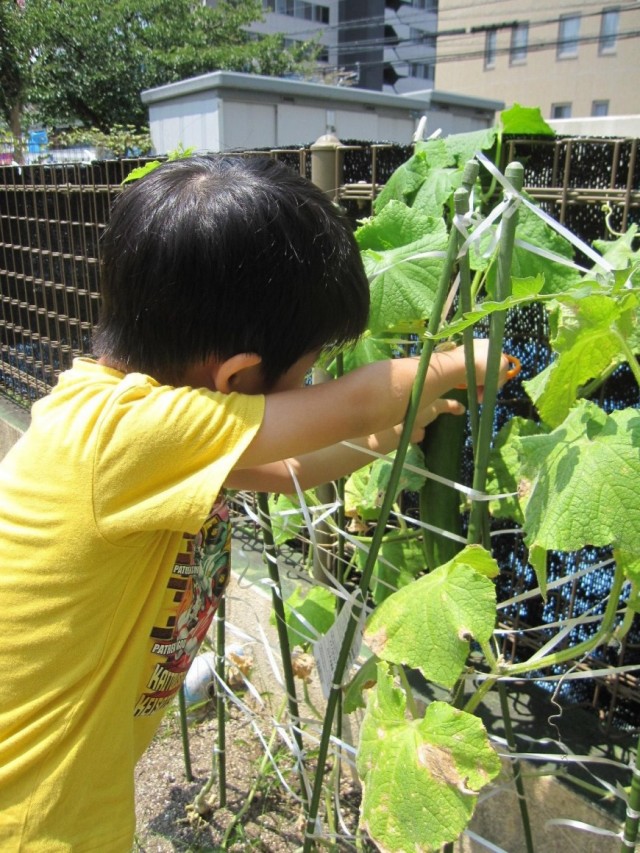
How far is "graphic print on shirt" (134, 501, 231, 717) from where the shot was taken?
1.19m

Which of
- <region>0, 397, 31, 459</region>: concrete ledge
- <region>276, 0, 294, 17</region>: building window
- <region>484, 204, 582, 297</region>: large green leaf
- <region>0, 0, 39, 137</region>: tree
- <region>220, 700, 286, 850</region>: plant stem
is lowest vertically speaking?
<region>220, 700, 286, 850</region>: plant stem

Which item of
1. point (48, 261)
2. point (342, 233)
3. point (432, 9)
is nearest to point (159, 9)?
point (48, 261)

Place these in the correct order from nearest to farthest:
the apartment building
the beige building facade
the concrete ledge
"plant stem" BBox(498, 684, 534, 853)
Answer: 1. "plant stem" BBox(498, 684, 534, 853)
2. the concrete ledge
3. the beige building facade
4. the apartment building

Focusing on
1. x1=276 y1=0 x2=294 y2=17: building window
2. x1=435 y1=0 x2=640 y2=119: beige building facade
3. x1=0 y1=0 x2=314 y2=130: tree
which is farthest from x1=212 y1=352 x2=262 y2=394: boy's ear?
x1=276 y1=0 x2=294 y2=17: building window

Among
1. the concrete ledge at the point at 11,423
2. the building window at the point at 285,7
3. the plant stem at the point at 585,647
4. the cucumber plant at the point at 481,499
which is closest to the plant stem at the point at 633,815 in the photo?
the cucumber plant at the point at 481,499

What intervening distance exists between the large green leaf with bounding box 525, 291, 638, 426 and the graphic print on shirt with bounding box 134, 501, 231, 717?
54 cm

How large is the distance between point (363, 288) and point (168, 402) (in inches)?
12.9

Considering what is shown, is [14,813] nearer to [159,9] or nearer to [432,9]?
[159,9]

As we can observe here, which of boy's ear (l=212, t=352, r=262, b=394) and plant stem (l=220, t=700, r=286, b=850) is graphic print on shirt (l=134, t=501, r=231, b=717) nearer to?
boy's ear (l=212, t=352, r=262, b=394)

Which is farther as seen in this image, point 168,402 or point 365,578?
point 365,578

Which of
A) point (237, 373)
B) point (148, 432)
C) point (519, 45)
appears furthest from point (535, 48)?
point (148, 432)

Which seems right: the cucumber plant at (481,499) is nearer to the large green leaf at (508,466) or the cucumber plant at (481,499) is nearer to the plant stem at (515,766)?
the plant stem at (515,766)

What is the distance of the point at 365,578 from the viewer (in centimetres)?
106

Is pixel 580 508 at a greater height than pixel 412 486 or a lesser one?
greater
